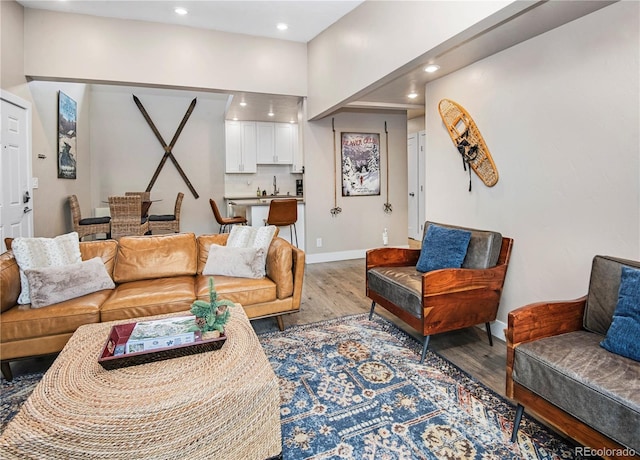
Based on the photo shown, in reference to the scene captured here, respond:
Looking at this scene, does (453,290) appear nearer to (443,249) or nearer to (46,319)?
(443,249)

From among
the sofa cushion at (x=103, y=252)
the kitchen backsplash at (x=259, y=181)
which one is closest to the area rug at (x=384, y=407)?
the sofa cushion at (x=103, y=252)

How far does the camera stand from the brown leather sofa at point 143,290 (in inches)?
→ 87.3

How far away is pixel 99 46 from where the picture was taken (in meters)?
4.12

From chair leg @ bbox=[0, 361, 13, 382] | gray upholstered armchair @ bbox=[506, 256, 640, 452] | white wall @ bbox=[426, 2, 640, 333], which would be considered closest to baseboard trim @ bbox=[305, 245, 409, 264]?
white wall @ bbox=[426, 2, 640, 333]

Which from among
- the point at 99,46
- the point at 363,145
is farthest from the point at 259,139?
the point at 99,46

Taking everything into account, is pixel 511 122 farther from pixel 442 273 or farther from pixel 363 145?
pixel 363 145

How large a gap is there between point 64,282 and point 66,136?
3.96 metres

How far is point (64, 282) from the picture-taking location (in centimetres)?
240

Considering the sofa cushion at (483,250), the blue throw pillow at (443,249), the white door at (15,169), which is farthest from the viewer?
the white door at (15,169)

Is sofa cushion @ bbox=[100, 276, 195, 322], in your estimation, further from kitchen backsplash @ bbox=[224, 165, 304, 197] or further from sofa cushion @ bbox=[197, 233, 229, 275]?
kitchen backsplash @ bbox=[224, 165, 304, 197]

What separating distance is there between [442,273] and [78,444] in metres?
2.05

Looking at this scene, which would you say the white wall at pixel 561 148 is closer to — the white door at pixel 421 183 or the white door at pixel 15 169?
the white door at pixel 421 183

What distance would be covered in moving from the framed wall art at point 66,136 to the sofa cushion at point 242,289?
12.3 feet

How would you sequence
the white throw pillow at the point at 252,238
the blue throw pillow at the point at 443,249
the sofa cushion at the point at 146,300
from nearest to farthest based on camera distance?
the sofa cushion at the point at 146,300 < the blue throw pillow at the point at 443,249 < the white throw pillow at the point at 252,238
